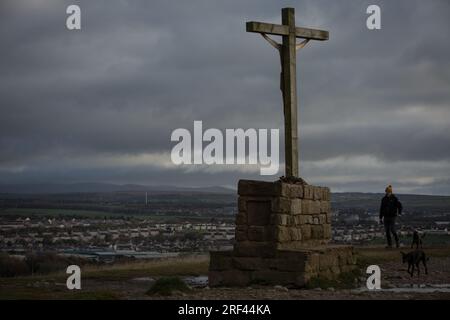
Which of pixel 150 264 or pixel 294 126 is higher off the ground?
pixel 294 126

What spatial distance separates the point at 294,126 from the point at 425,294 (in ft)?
20.6

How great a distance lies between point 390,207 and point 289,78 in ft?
24.1

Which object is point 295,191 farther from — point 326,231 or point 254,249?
point 326,231

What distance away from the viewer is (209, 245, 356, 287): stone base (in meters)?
17.9

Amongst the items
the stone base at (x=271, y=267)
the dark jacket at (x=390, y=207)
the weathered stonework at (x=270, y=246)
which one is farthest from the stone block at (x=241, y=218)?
the dark jacket at (x=390, y=207)

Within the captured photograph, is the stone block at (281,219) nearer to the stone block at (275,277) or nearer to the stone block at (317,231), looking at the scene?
the stone block at (275,277)

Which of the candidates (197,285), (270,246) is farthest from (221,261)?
(270,246)

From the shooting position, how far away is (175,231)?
61812 millimetres

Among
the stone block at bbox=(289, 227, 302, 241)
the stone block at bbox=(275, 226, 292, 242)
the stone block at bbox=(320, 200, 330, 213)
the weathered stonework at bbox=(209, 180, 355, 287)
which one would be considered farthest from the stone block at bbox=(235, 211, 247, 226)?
the stone block at bbox=(320, 200, 330, 213)

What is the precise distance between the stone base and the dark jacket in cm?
726

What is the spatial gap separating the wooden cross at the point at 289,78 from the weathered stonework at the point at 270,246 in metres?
1.26
